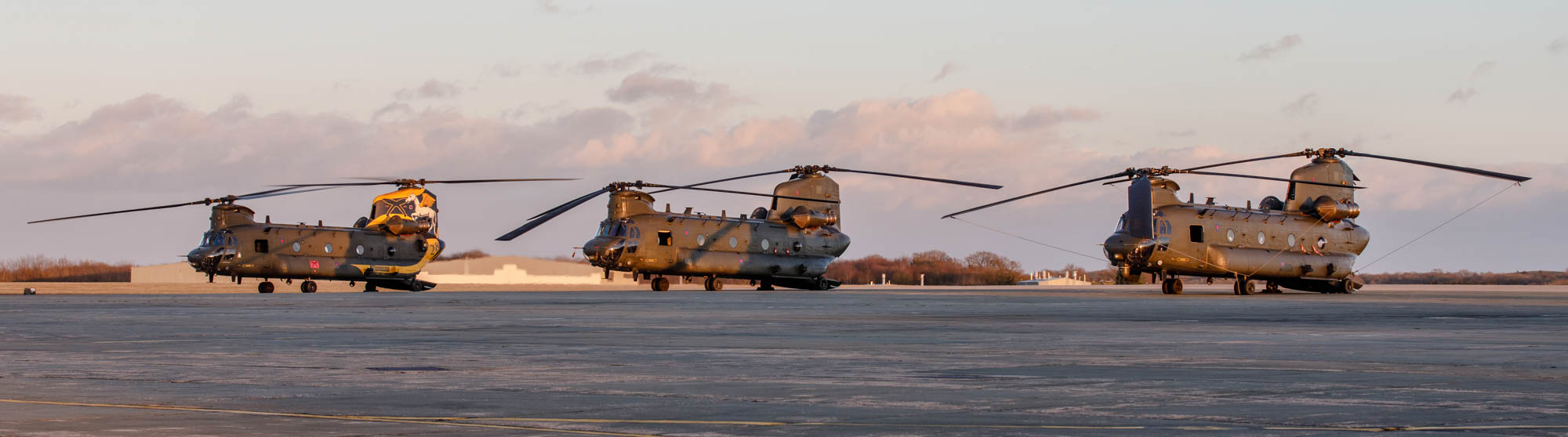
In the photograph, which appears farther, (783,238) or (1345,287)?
(783,238)

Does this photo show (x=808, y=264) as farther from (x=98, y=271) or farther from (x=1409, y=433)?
(x=1409, y=433)

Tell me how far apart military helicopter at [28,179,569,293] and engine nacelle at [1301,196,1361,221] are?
97.4 feet

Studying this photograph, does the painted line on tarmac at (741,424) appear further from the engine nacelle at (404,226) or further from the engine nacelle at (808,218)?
the engine nacelle at (404,226)

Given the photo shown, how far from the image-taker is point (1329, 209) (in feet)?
178

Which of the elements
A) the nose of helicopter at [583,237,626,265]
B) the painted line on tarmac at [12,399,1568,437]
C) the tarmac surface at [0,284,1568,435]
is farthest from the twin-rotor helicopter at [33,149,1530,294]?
the painted line on tarmac at [12,399,1568,437]

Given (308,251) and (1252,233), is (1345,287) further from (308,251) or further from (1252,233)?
(308,251)

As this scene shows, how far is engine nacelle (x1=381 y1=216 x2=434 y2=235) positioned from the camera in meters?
62.2

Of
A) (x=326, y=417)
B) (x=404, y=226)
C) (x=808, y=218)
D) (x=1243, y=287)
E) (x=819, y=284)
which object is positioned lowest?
(x=326, y=417)

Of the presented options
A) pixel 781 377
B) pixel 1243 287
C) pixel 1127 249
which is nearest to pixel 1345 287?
pixel 1243 287

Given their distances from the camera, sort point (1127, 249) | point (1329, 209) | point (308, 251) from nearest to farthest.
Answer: point (1127, 249) → point (1329, 209) → point (308, 251)

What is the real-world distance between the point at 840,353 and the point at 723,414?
5.90 meters

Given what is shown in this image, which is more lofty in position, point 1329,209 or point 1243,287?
point 1329,209

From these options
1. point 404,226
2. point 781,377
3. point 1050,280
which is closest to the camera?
point 781,377

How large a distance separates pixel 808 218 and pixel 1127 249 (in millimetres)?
17179
